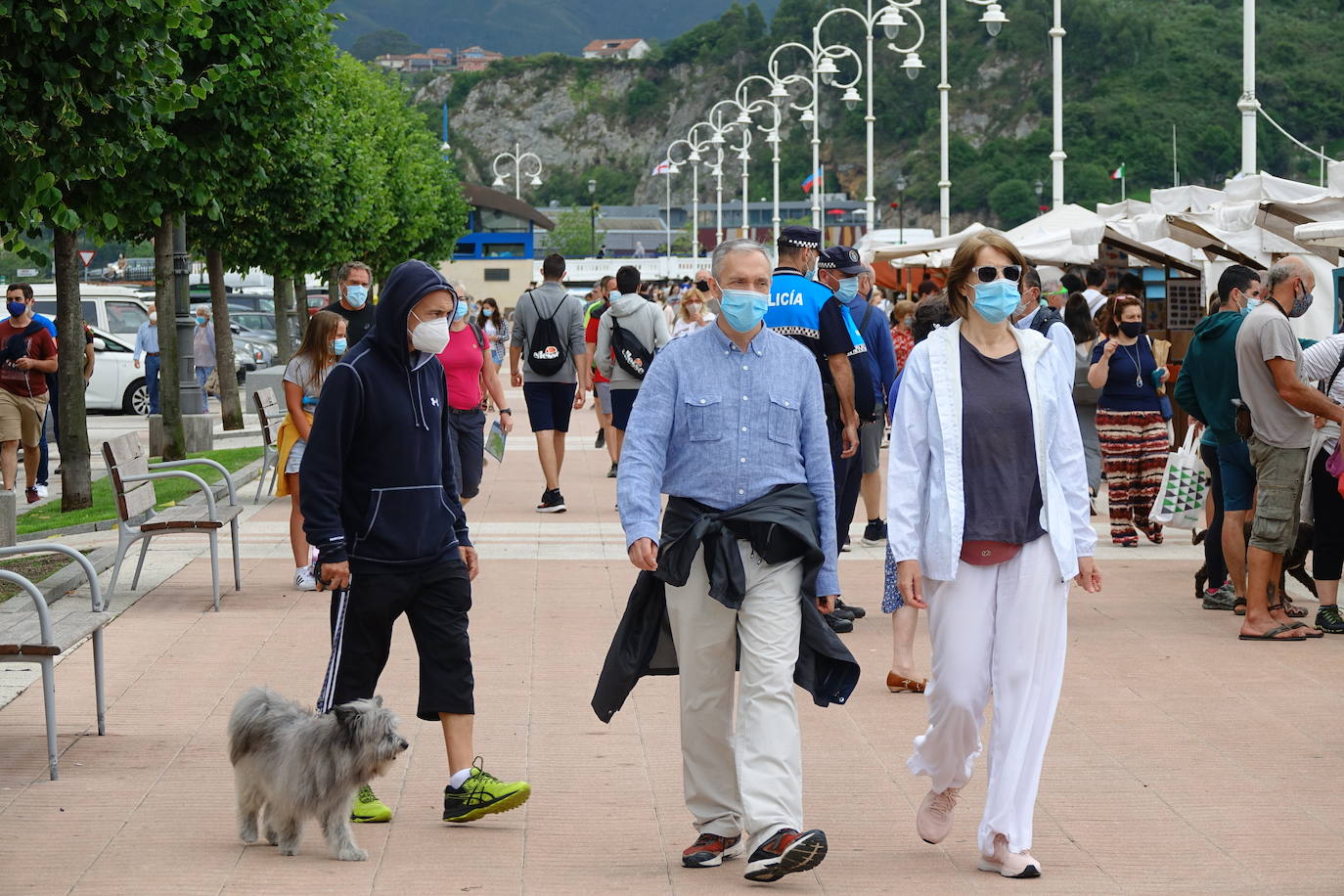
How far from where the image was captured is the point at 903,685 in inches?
306

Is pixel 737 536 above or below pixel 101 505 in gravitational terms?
above

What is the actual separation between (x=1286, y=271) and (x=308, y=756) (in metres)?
5.45

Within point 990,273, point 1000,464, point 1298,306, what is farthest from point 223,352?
point 1000,464

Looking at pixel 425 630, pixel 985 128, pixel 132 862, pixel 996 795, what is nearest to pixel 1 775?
pixel 132 862

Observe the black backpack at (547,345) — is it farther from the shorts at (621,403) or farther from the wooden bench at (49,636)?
the wooden bench at (49,636)

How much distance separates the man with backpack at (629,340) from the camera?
48.9 ft

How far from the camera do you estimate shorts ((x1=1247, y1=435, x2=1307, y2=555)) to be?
28.9ft

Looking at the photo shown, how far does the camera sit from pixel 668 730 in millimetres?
7121

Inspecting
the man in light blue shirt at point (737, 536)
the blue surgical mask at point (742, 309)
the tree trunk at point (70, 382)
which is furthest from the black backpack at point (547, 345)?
the blue surgical mask at point (742, 309)

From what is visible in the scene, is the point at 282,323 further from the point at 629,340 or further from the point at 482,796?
the point at 482,796

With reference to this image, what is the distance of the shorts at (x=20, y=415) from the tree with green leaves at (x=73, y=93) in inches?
187

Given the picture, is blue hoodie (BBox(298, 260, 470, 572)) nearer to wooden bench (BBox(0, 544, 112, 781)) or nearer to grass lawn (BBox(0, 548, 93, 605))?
wooden bench (BBox(0, 544, 112, 781))

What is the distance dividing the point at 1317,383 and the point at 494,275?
4301 inches

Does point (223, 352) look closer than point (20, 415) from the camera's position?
No
